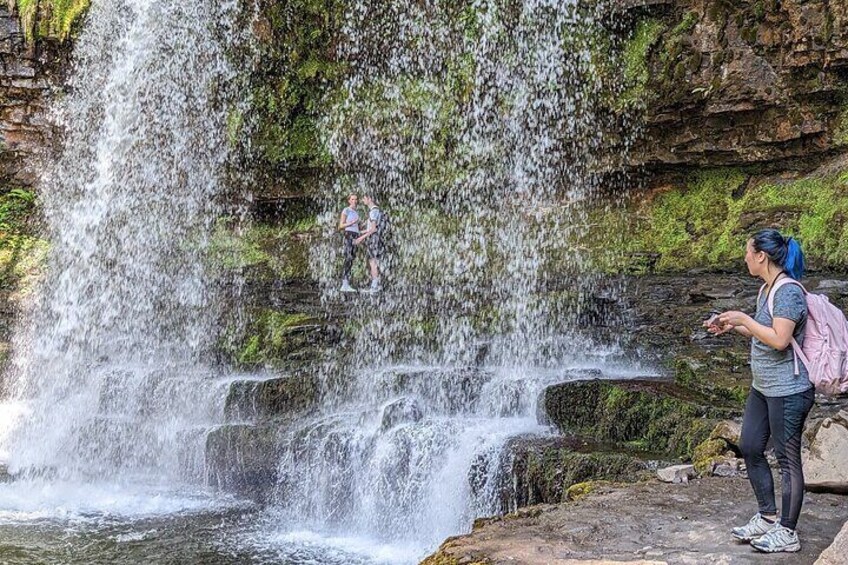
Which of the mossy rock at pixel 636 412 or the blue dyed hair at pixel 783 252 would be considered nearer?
the blue dyed hair at pixel 783 252

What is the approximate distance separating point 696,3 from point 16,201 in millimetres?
13910

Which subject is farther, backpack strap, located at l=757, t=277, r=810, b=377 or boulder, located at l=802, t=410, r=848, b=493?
boulder, located at l=802, t=410, r=848, b=493

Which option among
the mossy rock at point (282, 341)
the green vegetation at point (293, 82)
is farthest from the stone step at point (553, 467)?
the green vegetation at point (293, 82)

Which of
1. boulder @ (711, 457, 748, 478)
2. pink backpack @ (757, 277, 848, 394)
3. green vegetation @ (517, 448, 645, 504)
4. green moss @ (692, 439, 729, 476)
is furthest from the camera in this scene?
green vegetation @ (517, 448, 645, 504)

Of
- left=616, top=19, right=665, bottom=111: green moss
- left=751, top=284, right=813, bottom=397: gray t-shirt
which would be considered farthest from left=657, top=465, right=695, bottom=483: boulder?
left=616, top=19, right=665, bottom=111: green moss

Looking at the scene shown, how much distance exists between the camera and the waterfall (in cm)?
1391

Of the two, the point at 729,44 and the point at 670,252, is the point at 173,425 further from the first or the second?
the point at 729,44

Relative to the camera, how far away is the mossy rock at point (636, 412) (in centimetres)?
770

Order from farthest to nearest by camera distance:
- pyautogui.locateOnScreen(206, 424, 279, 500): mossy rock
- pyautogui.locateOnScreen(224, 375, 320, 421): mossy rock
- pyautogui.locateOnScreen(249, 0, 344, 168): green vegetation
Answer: pyautogui.locateOnScreen(249, 0, 344, 168): green vegetation, pyautogui.locateOnScreen(224, 375, 320, 421): mossy rock, pyautogui.locateOnScreen(206, 424, 279, 500): mossy rock

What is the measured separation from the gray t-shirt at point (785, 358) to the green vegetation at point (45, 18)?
48.6 ft

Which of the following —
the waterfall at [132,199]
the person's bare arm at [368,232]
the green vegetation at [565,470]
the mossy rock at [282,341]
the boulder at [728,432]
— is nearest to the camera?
the boulder at [728,432]

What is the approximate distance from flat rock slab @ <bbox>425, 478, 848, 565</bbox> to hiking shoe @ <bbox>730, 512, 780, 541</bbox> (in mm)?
58

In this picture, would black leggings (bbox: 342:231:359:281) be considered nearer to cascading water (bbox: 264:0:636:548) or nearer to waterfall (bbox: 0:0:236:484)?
cascading water (bbox: 264:0:636:548)

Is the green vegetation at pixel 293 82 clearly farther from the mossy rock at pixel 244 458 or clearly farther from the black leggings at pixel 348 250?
the mossy rock at pixel 244 458
